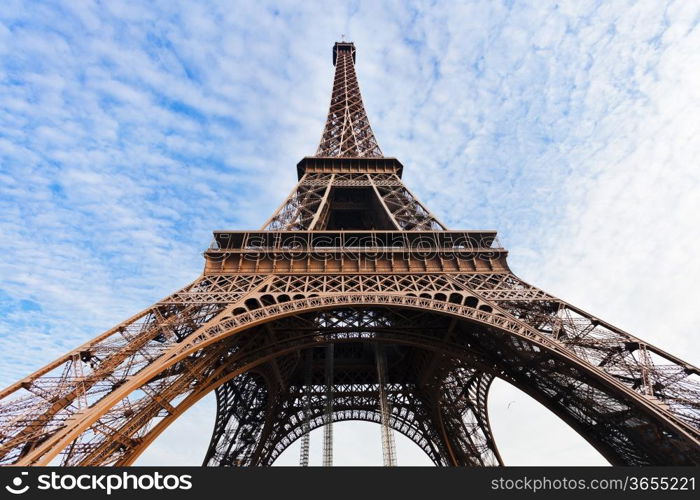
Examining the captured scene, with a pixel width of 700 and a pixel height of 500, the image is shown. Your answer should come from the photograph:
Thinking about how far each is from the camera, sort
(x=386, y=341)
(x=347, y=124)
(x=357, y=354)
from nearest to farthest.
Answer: (x=386, y=341)
(x=357, y=354)
(x=347, y=124)

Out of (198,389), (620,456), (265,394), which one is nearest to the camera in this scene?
(620,456)

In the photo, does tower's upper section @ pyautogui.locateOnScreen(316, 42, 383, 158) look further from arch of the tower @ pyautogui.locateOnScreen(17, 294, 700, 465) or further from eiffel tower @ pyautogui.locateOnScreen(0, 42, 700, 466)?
arch of the tower @ pyautogui.locateOnScreen(17, 294, 700, 465)

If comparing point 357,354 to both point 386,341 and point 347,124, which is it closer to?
point 386,341

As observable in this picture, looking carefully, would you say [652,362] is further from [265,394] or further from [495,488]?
[265,394]

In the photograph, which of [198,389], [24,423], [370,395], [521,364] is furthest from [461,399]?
[24,423]

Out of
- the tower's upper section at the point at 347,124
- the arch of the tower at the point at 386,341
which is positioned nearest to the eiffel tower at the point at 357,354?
the arch of the tower at the point at 386,341

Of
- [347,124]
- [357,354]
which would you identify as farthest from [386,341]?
[347,124]
